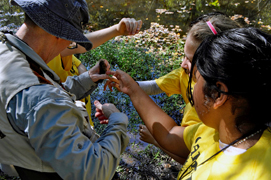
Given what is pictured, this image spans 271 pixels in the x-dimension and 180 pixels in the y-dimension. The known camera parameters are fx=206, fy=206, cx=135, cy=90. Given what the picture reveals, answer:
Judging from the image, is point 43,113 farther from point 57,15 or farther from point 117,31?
point 117,31

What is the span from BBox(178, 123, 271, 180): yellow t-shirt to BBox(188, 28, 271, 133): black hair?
14cm

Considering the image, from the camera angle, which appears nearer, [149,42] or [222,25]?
[222,25]

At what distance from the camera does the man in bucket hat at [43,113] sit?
1.09m

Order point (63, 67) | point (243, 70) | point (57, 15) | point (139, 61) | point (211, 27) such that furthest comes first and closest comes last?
point (139, 61) → point (63, 67) → point (211, 27) → point (57, 15) → point (243, 70)

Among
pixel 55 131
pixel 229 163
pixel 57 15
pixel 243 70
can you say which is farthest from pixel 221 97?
pixel 57 15

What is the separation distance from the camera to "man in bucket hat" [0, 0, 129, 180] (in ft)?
3.58

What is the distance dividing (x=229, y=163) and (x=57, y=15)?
4.40 feet

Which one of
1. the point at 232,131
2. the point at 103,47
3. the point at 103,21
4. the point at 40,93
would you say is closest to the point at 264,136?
the point at 232,131

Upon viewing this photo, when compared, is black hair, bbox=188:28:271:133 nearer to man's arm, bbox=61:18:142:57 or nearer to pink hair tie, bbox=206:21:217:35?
pink hair tie, bbox=206:21:217:35

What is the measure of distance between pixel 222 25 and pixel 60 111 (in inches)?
66.6

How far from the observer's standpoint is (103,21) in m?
7.00

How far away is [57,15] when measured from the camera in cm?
133

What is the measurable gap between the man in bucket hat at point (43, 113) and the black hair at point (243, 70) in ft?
2.55

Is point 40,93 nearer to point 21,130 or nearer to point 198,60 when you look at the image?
point 21,130
